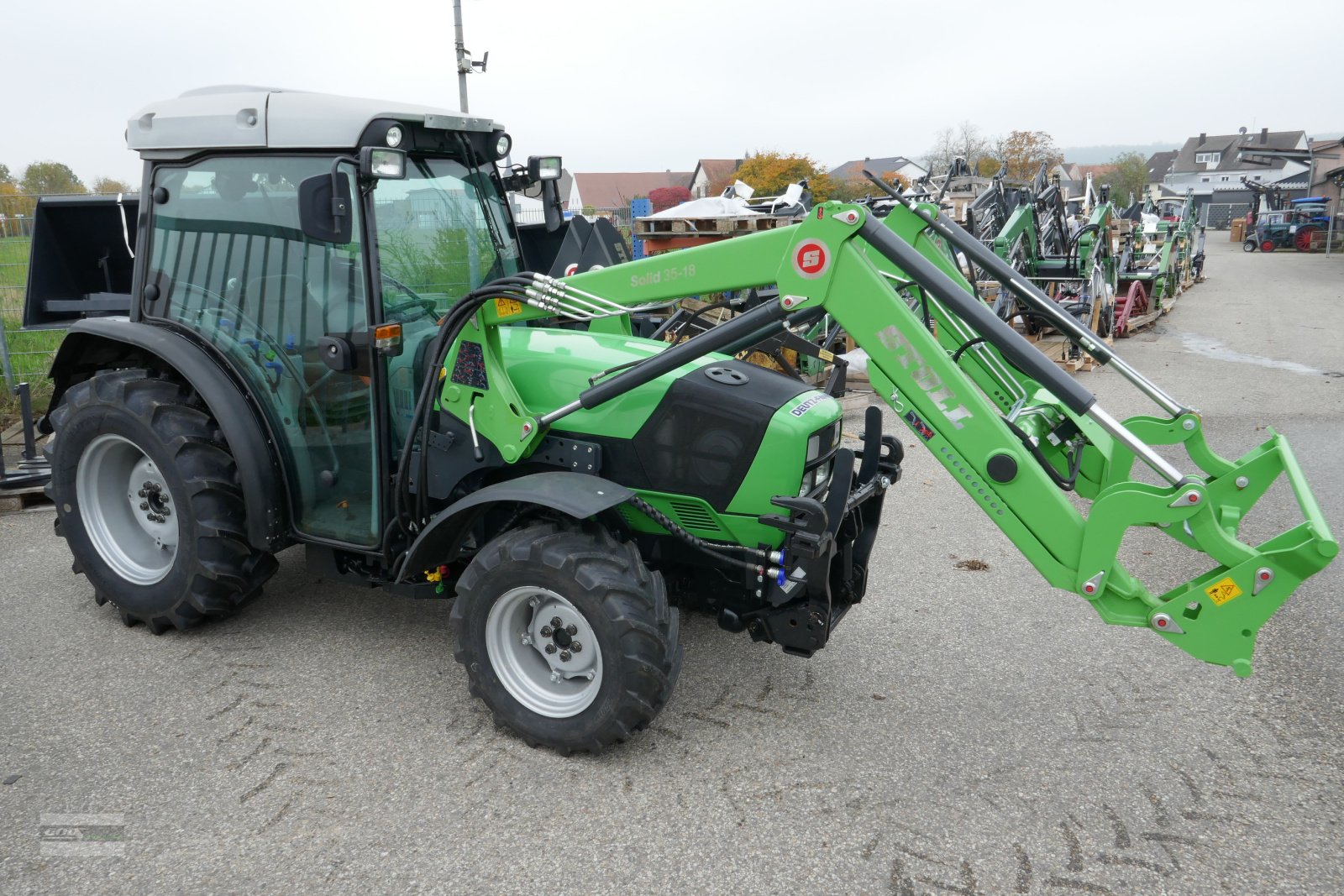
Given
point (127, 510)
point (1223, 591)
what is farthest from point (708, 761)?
point (127, 510)

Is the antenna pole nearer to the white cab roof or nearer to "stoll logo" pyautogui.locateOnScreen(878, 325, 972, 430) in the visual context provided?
the white cab roof

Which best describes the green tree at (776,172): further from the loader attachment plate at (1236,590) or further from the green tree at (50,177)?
the loader attachment plate at (1236,590)

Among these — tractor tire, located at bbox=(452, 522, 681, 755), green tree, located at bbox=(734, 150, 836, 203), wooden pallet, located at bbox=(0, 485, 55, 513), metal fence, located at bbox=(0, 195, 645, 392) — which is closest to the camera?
tractor tire, located at bbox=(452, 522, 681, 755)

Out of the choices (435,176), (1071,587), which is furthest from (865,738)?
(435,176)

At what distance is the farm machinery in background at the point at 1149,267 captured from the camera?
1402 cm

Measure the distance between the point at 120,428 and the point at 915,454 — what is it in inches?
218

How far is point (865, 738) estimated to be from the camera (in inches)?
129

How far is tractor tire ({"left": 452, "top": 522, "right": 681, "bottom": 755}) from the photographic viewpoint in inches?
116

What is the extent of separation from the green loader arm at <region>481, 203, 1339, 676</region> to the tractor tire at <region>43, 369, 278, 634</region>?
4.59ft

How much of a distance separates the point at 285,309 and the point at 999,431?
8.89ft

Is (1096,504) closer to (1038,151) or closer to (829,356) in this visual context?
(829,356)

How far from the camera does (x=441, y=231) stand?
3.72 m

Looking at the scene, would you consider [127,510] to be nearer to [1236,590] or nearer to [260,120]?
[260,120]

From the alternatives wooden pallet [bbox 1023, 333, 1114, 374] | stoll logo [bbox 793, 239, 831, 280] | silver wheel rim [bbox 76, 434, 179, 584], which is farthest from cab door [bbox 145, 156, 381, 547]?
wooden pallet [bbox 1023, 333, 1114, 374]
